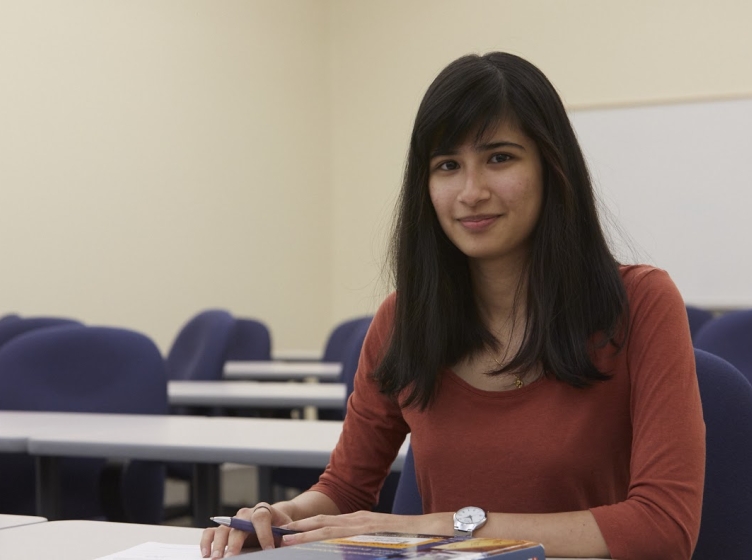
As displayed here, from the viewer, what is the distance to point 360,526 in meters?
1.23

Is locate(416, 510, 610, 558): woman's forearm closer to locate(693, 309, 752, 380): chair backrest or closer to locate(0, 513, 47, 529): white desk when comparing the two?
locate(0, 513, 47, 529): white desk

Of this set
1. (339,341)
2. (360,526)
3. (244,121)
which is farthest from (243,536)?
(244,121)

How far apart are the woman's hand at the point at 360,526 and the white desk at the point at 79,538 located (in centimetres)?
13

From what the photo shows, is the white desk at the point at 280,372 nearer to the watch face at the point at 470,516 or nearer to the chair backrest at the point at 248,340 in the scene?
the chair backrest at the point at 248,340

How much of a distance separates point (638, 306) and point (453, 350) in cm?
26

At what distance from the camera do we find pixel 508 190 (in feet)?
4.64

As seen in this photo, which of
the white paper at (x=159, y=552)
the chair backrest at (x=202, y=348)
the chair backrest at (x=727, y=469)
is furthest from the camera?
the chair backrest at (x=202, y=348)

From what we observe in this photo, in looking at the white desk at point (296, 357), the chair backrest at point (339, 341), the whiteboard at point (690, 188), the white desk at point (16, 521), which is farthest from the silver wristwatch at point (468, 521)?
the whiteboard at point (690, 188)

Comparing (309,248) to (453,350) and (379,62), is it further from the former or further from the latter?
(453,350)

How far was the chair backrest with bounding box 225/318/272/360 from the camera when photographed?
17.7 ft

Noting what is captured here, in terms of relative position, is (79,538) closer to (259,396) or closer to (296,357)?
(259,396)

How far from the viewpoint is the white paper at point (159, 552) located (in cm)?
115

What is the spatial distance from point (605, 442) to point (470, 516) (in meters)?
0.24

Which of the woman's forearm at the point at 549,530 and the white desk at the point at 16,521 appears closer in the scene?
the woman's forearm at the point at 549,530
